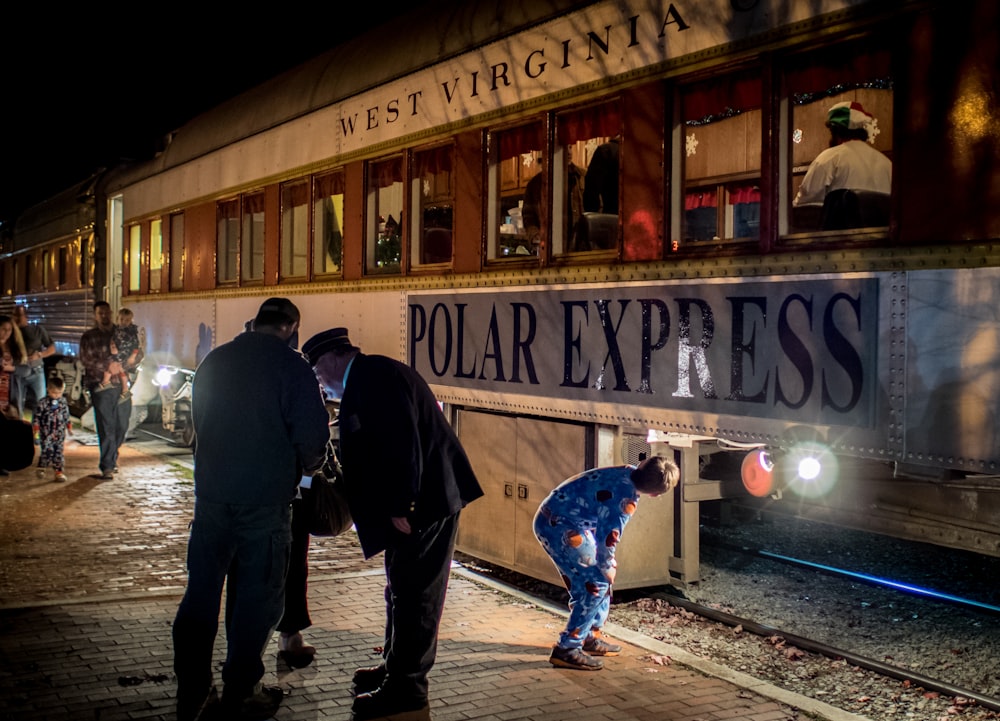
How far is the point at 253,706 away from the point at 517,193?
384cm

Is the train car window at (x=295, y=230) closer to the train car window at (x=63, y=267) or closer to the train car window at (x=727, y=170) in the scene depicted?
the train car window at (x=727, y=170)

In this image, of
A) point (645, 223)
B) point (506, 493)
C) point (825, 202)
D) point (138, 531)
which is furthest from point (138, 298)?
point (825, 202)

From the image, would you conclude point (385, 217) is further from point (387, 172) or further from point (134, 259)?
point (134, 259)

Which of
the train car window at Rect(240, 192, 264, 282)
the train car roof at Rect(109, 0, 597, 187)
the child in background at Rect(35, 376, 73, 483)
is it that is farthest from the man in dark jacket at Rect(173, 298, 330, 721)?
the child in background at Rect(35, 376, 73, 483)

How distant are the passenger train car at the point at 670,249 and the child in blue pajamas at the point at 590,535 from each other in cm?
43

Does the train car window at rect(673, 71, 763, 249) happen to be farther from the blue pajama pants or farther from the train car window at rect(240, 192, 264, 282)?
the train car window at rect(240, 192, 264, 282)

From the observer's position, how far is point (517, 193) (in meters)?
7.01

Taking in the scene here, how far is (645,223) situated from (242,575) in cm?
286

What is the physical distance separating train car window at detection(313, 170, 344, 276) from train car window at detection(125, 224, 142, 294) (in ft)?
20.3

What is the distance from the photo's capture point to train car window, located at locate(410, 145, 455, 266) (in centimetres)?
754

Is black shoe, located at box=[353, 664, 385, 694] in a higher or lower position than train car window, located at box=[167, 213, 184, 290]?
lower

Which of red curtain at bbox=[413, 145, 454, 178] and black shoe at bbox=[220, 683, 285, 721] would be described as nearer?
black shoe at bbox=[220, 683, 285, 721]

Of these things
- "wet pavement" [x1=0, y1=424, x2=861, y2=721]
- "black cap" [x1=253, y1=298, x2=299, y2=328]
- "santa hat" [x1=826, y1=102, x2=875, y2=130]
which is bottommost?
"wet pavement" [x1=0, y1=424, x2=861, y2=721]

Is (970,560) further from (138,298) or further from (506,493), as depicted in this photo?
(138,298)
